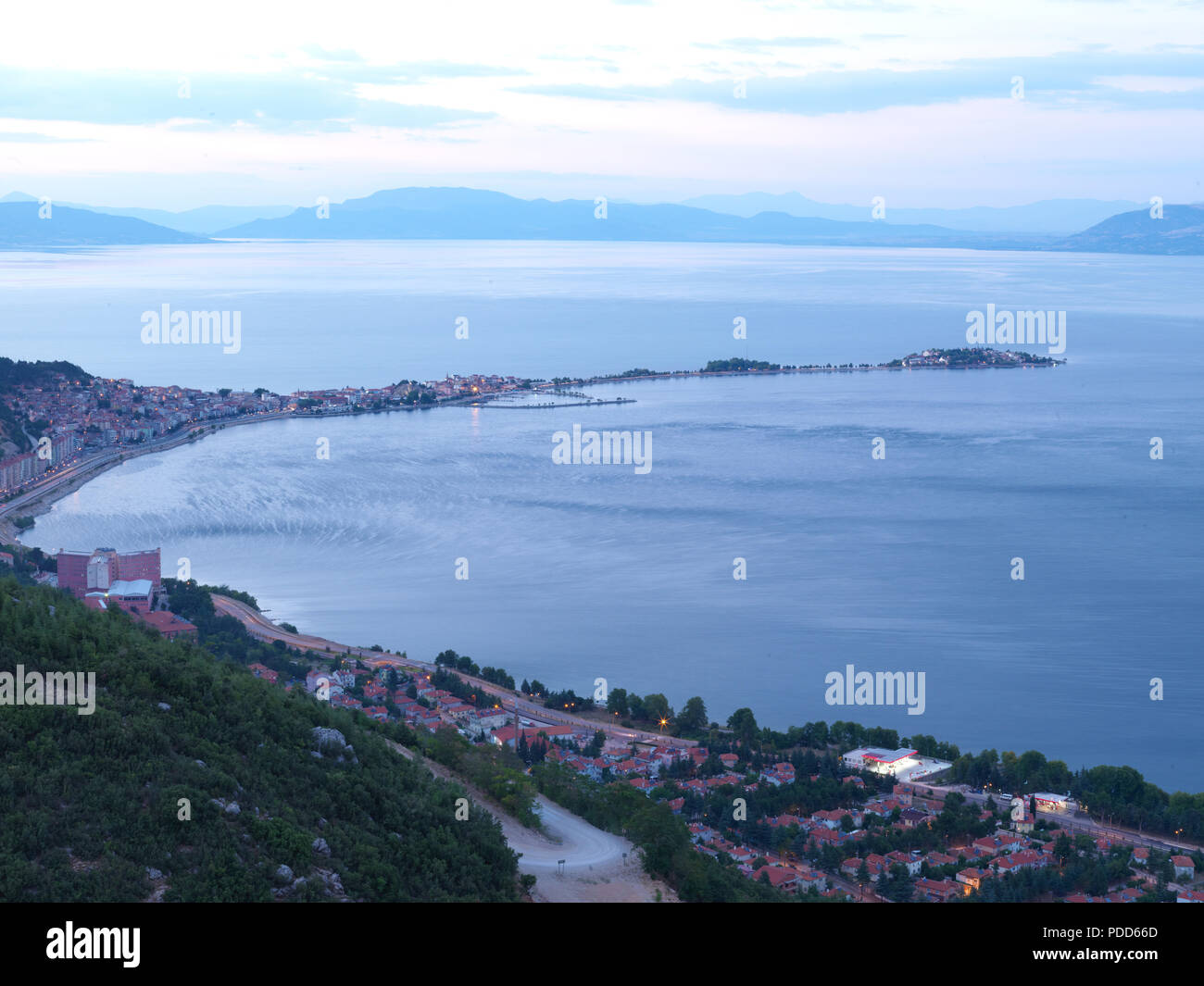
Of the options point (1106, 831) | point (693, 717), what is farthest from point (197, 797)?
point (693, 717)

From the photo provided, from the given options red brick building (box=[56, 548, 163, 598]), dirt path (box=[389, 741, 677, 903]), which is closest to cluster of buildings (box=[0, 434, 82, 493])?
red brick building (box=[56, 548, 163, 598])

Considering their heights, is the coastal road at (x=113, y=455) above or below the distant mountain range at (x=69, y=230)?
below

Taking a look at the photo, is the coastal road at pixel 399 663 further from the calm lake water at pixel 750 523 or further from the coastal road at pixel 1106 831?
the coastal road at pixel 1106 831

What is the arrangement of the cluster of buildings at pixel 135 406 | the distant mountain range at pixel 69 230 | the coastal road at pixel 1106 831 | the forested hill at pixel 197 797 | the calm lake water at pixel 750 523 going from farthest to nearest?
the distant mountain range at pixel 69 230 < the cluster of buildings at pixel 135 406 < the calm lake water at pixel 750 523 < the coastal road at pixel 1106 831 < the forested hill at pixel 197 797

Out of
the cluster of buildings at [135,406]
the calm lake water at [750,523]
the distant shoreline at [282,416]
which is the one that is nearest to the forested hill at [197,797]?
the calm lake water at [750,523]

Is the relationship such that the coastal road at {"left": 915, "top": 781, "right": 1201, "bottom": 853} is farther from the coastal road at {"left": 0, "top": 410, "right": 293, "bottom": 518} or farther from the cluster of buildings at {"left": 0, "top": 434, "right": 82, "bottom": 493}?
the cluster of buildings at {"left": 0, "top": 434, "right": 82, "bottom": 493}

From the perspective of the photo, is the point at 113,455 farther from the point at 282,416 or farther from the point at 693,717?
the point at 693,717
